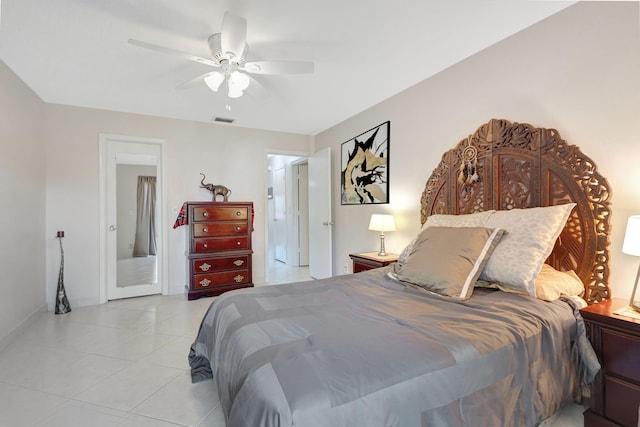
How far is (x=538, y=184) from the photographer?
6.39 feet

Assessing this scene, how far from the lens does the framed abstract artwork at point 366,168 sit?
3.38m

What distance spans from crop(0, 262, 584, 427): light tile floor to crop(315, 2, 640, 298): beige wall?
4.54ft

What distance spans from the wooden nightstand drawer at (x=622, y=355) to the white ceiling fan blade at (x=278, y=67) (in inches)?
87.7

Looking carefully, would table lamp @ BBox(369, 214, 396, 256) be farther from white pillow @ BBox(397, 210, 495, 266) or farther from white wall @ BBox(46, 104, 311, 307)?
white wall @ BBox(46, 104, 311, 307)

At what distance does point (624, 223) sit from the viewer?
5.27ft

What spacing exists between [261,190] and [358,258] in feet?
6.84

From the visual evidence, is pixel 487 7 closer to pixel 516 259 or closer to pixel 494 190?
pixel 494 190

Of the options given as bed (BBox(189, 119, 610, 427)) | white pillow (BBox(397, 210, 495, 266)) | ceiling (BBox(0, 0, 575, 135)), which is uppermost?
ceiling (BBox(0, 0, 575, 135))

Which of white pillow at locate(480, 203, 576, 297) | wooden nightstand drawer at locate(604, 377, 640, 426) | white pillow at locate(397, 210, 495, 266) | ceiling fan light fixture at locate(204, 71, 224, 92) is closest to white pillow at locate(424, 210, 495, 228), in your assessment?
white pillow at locate(397, 210, 495, 266)

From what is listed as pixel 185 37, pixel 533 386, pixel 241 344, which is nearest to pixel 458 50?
pixel 185 37

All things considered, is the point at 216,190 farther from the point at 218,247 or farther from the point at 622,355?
the point at 622,355

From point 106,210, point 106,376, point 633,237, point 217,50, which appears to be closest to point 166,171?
point 106,210

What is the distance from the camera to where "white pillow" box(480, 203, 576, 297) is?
1612 millimetres

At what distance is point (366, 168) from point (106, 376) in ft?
10.3
